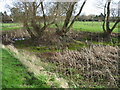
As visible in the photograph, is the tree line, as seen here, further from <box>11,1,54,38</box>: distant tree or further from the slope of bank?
the slope of bank

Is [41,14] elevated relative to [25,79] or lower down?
elevated

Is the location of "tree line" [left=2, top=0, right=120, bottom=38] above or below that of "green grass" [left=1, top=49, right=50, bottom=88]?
above

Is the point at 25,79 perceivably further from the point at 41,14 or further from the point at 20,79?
the point at 41,14

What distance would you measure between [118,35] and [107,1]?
11.2 feet

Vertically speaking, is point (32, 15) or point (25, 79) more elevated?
point (32, 15)

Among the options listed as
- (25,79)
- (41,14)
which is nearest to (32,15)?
(41,14)

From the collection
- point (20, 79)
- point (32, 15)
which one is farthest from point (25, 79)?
point (32, 15)

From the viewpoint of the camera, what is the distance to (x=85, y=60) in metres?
7.48

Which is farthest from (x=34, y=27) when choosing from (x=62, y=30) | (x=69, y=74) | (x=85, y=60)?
(x=69, y=74)

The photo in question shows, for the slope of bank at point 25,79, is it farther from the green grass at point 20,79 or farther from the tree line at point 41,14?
the tree line at point 41,14

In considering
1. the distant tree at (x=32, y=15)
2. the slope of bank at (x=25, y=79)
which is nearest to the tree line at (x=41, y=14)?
the distant tree at (x=32, y=15)

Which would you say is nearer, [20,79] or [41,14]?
[20,79]

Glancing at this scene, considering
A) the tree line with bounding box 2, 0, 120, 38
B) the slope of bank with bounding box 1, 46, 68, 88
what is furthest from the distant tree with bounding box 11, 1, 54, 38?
the slope of bank with bounding box 1, 46, 68, 88

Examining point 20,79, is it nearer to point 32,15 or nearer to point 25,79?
point 25,79
